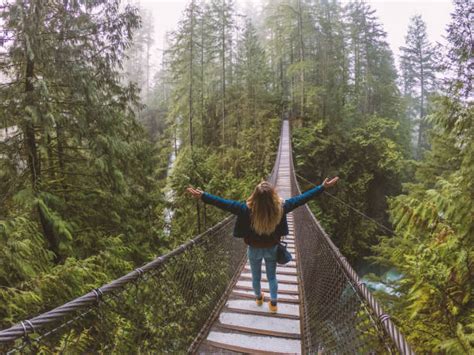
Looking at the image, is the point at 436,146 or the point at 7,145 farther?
the point at 436,146

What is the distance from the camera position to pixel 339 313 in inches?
72.0

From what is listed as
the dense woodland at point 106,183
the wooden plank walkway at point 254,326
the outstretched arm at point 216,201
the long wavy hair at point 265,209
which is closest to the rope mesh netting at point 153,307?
the wooden plank walkway at point 254,326

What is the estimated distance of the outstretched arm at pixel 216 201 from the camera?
7.11 ft

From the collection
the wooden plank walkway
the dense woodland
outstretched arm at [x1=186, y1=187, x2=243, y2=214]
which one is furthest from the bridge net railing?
outstretched arm at [x1=186, y1=187, x2=243, y2=214]

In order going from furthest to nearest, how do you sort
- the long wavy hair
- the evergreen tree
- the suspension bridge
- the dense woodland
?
the dense woodland
the evergreen tree
the long wavy hair
the suspension bridge

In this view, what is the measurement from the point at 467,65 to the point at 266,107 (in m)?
14.7

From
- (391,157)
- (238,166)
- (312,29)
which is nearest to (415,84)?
(312,29)

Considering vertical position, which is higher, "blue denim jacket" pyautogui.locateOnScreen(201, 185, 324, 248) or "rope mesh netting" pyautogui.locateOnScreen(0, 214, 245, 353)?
"blue denim jacket" pyautogui.locateOnScreen(201, 185, 324, 248)

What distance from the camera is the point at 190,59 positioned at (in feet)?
44.0

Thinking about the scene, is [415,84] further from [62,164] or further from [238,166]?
[62,164]

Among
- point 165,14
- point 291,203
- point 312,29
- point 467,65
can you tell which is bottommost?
point 291,203

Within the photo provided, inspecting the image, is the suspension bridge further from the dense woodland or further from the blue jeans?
the dense woodland

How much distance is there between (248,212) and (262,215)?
141 mm

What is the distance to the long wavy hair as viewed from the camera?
212 centimetres
